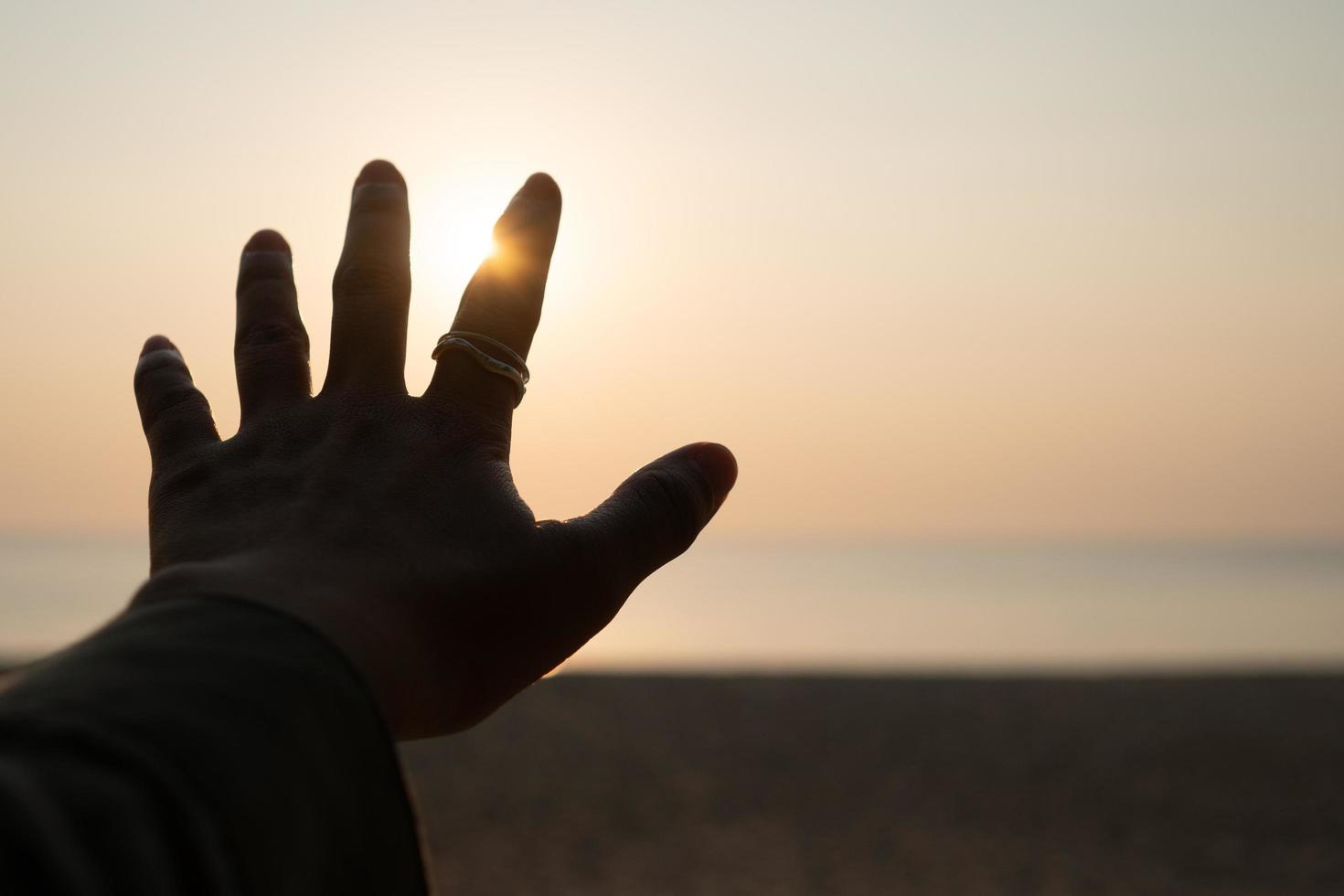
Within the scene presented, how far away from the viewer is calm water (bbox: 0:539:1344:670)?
26.6 meters

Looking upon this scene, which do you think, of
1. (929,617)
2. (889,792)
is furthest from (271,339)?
(929,617)

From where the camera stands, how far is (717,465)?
173 cm

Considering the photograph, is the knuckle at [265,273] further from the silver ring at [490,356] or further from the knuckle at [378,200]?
the silver ring at [490,356]

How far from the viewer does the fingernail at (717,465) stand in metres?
1.71

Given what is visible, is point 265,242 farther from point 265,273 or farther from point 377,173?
point 377,173

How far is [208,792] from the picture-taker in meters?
0.70

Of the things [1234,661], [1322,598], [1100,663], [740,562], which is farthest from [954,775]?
[740,562]

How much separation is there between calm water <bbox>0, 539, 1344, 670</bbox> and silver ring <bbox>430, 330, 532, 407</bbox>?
20619mm

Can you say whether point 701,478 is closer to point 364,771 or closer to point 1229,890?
point 364,771

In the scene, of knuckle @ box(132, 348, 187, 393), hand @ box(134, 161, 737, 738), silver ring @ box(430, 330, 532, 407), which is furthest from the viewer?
knuckle @ box(132, 348, 187, 393)

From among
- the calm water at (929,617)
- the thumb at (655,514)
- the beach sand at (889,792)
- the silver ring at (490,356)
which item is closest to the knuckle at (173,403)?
the silver ring at (490,356)

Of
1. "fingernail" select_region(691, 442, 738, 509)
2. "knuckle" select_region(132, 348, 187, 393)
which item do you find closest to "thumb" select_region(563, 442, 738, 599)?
"fingernail" select_region(691, 442, 738, 509)

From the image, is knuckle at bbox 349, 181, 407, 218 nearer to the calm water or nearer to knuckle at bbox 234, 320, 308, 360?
knuckle at bbox 234, 320, 308, 360

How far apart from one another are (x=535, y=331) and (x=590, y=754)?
9921mm
